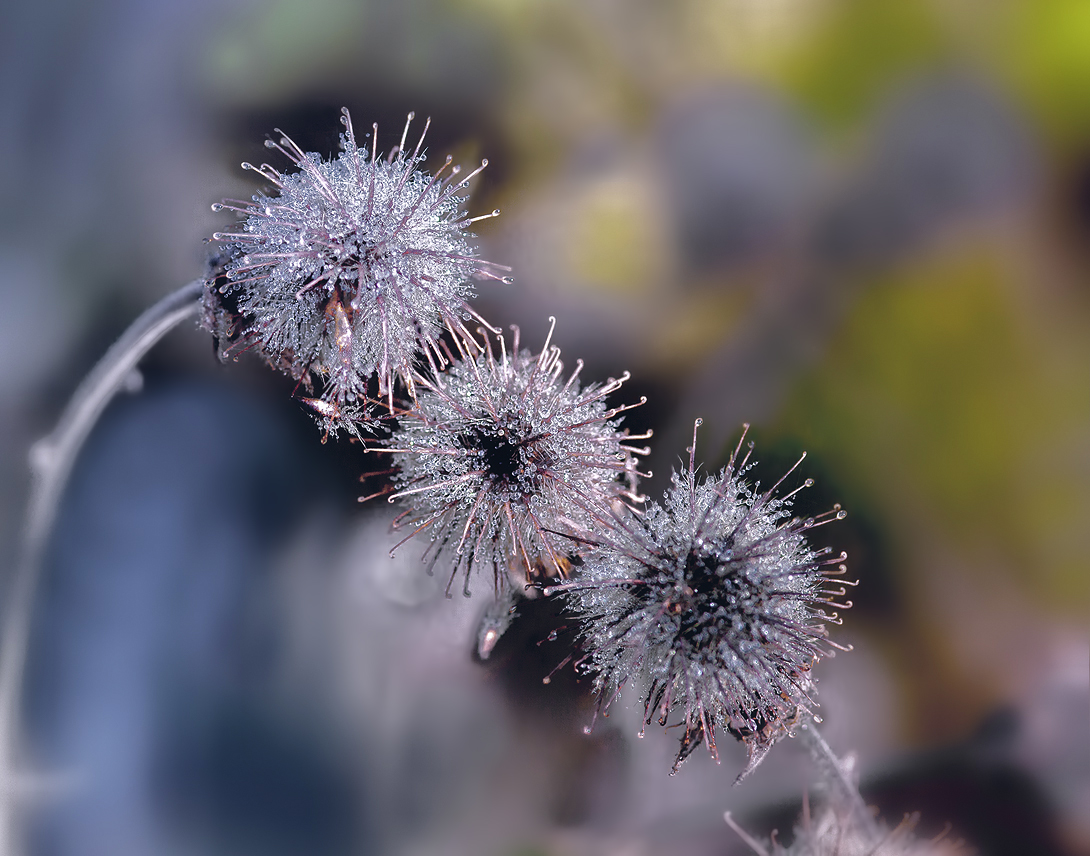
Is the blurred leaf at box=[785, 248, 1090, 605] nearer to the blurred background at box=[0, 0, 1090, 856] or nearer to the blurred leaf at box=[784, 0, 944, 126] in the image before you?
the blurred background at box=[0, 0, 1090, 856]

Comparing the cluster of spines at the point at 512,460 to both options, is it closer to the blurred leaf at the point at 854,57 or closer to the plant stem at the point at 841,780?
the plant stem at the point at 841,780

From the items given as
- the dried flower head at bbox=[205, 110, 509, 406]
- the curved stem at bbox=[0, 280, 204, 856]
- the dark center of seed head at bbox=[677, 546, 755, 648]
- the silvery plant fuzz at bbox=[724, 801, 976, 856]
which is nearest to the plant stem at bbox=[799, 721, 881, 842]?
the silvery plant fuzz at bbox=[724, 801, 976, 856]

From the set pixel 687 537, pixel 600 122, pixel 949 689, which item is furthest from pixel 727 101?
pixel 949 689

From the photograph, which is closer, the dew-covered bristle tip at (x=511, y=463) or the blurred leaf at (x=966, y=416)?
the dew-covered bristle tip at (x=511, y=463)

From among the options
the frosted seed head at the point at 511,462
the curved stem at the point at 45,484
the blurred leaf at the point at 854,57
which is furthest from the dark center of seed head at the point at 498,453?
the blurred leaf at the point at 854,57

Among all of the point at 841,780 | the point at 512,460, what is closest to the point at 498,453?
the point at 512,460
